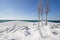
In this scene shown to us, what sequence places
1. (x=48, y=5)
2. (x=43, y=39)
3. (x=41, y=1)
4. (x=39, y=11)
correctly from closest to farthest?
(x=43, y=39), (x=41, y=1), (x=39, y=11), (x=48, y=5)

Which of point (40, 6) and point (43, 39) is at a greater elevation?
point (40, 6)

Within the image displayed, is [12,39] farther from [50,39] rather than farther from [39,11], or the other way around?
[39,11]


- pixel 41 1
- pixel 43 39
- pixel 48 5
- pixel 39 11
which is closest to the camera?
pixel 43 39

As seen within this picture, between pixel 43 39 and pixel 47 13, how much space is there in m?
9.22

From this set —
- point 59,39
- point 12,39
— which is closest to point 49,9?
point 59,39

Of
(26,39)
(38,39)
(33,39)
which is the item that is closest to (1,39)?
(26,39)

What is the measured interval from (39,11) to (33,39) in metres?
5.39

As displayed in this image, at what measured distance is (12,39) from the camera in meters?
3.41

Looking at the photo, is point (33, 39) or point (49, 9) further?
point (49, 9)

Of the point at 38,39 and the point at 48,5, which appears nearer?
the point at 38,39

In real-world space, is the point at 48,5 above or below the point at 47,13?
above

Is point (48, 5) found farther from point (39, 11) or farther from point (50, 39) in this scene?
point (50, 39)

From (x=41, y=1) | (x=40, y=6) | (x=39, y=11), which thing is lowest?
(x=39, y=11)

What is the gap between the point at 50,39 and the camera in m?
3.44
